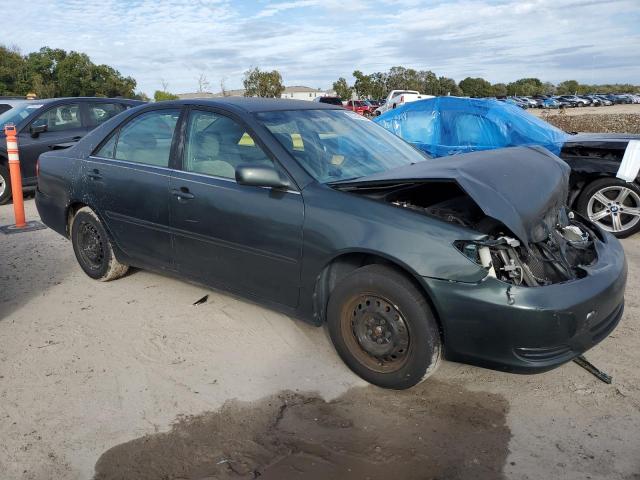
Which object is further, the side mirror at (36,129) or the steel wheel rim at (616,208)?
the side mirror at (36,129)

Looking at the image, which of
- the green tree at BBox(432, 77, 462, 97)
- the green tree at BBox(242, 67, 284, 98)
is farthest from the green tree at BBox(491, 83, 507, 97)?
the green tree at BBox(242, 67, 284, 98)

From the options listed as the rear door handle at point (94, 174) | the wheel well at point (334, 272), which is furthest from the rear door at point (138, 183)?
the wheel well at point (334, 272)

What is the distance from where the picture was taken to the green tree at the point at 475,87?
8716 centimetres

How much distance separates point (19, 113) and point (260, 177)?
7825 mm

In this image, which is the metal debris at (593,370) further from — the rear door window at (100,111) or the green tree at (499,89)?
the green tree at (499,89)

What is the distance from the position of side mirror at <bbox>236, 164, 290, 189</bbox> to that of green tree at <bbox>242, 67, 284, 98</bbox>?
38.5 m

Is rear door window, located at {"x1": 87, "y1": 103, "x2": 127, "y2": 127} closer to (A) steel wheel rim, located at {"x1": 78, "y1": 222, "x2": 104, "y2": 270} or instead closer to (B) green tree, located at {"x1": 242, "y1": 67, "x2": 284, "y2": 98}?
(A) steel wheel rim, located at {"x1": 78, "y1": 222, "x2": 104, "y2": 270}

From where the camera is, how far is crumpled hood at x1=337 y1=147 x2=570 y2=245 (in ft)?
9.71

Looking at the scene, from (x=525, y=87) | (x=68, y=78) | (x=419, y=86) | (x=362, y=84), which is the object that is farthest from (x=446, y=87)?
(x=68, y=78)

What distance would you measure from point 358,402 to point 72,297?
2.87m

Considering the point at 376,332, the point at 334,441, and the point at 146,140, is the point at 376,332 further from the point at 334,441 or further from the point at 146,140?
the point at 146,140

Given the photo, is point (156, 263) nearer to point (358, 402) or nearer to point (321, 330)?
point (321, 330)

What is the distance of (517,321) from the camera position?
2768 millimetres

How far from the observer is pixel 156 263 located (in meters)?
4.38
